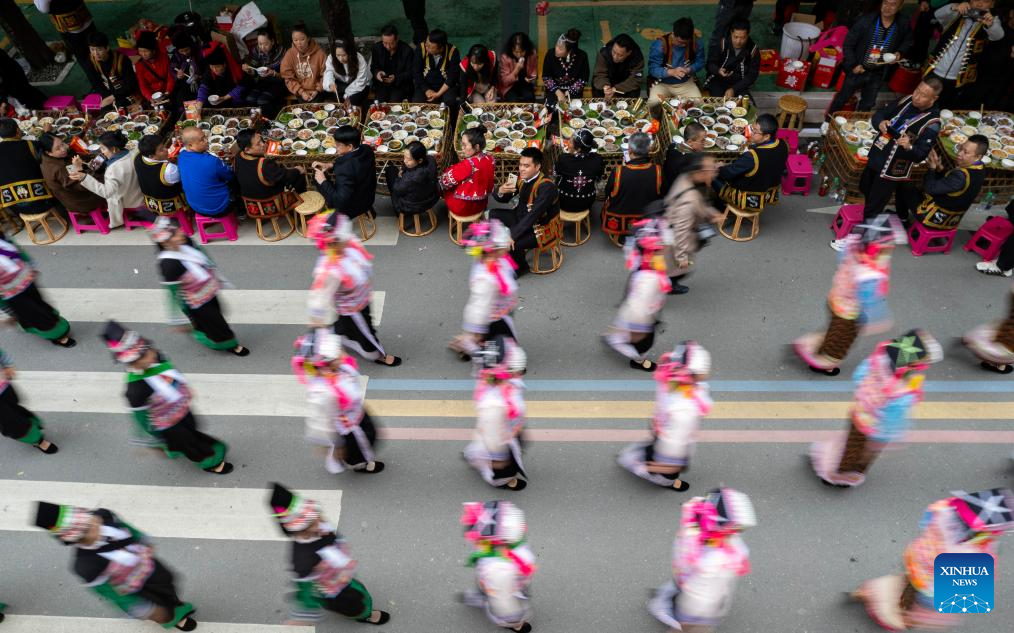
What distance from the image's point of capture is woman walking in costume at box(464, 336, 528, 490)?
4.72 metres

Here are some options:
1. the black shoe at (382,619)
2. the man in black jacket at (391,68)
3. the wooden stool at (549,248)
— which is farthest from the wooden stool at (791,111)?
the black shoe at (382,619)

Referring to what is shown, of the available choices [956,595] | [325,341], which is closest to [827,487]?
[956,595]

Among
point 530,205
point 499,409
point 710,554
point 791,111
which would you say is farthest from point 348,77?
point 710,554

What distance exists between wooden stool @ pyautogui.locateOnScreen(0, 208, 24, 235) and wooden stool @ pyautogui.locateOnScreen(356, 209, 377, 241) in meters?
4.25

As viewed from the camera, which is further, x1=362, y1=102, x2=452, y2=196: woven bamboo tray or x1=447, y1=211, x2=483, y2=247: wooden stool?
x1=362, y1=102, x2=452, y2=196: woven bamboo tray

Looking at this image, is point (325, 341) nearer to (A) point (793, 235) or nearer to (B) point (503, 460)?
(B) point (503, 460)

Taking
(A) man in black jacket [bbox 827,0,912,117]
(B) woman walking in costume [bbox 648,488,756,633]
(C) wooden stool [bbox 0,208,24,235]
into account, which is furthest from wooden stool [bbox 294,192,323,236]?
(A) man in black jacket [bbox 827,0,912,117]

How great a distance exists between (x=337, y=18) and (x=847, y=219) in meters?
6.95

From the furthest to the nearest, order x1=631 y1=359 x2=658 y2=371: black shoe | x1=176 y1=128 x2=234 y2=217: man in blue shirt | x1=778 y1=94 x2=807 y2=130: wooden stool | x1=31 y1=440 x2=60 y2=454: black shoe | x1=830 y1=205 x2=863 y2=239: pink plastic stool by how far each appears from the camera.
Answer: x1=778 y1=94 x2=807 y2=130: wooden stool
x1=830 y1=205 x2=863 y2=239: pink plastic stool
x1=176 y1=128 x2=234 y2=217: man in blue shirt
x1=631 y1=359 x2=658 y2=371: black shoe
x1=31 y1=440 x2=60 y2=454: black shoe

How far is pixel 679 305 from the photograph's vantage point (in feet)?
24.0

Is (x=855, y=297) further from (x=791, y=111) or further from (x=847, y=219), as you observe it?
(x=791, y=111)

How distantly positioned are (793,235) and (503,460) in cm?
477

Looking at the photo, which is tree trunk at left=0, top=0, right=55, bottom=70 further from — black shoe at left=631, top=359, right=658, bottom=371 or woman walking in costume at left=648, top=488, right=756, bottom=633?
woman walking in costume at left=648, top=488, right=756, bottom=633

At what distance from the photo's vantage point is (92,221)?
8.59 metres
